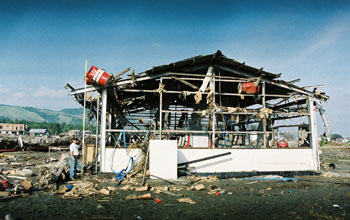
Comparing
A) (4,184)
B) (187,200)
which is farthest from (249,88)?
(4,184)

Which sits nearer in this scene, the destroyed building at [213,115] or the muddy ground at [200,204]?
the muddy ground at [200,204]

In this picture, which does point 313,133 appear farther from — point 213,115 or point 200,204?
point 200,204

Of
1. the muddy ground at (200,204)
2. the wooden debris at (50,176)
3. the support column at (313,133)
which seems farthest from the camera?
the support column at (313,133)

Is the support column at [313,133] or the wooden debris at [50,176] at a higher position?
the support column at [313,133]

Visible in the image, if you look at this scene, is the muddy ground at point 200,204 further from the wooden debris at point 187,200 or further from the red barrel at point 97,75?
the red barrel at point 97,75

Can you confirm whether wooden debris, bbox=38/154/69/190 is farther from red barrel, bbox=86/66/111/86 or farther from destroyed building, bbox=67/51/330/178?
red barrel, bbox=86/66/111/86

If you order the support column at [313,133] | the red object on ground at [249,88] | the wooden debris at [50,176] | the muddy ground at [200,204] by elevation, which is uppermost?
the red object on ground at [249,88]

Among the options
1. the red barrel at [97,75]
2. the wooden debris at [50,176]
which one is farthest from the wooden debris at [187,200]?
the red barrel at [97,75]

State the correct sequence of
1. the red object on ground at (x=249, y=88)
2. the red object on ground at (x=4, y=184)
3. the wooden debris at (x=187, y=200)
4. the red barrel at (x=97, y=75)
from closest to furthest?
the wooden debris at (x=187, y=200) → the red object on ground at (x=4, y=184) → the red barrel at (x=97, y=75) → the red object on ground at (x=249, y=88)

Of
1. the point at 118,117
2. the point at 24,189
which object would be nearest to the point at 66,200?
the point at 24,189

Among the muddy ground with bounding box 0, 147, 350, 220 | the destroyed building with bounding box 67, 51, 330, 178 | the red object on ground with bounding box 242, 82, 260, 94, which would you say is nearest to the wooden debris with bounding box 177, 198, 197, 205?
the muddy ground with bounding box 0, 147, 350, 220

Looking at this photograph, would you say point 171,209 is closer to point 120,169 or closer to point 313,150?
point 120,169

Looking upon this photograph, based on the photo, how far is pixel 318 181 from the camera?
972 centimetres

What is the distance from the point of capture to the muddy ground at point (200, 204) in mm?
5344
